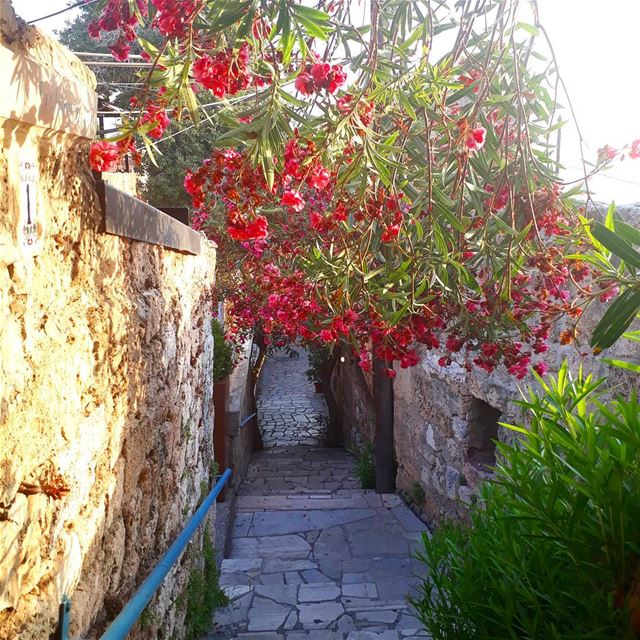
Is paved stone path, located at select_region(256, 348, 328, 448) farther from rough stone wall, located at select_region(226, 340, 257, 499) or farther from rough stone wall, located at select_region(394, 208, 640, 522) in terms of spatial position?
rough stone wall, located at select_region(394, 208, 640, 522)

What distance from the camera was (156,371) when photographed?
2.60m

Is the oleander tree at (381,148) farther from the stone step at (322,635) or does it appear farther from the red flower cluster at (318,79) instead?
the stone step at (322,635)

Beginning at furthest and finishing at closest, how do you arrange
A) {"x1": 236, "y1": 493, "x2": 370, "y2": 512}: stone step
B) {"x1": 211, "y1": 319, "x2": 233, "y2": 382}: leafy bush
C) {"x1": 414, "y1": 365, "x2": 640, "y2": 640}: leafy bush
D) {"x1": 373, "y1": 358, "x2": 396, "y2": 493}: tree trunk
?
1. {"x1": 373, "y1": 358, "x2": 396, "y2": 493}: tree trunk
2. {"x1": 211, "y1": 319, "x2": 233, "y2": 382}: leafy bush
3. {"x1": 236, "y1": 493, "x2": 370, "y2": 512}: stone step
4. {"x1": 414, "y1": 365, "x2": 640, "y2": 640}: leafy bush

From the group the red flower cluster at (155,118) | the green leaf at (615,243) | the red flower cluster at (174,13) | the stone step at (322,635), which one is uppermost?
the red flower cluster at (174,13)

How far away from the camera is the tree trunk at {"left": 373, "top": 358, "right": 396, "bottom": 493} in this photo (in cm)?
754

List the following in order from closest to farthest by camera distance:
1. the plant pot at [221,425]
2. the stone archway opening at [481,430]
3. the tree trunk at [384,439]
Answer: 1. the stone archway opening at [481,430]
2. the plant pot at [221,425]
3. the tree trunk at [384,439]

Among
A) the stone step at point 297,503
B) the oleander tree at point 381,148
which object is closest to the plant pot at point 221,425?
the stone step at point 297,503

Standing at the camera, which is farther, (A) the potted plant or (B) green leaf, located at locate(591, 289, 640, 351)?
(A) the potted plant

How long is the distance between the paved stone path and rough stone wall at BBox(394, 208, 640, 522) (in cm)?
510

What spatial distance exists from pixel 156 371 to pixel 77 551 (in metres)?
0.99

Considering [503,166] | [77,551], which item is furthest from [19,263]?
[503,166]

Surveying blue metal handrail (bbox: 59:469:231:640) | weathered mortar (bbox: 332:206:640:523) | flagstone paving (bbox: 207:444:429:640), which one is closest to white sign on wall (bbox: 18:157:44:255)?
blue metal handrail (bbox: 59:469:231:640)

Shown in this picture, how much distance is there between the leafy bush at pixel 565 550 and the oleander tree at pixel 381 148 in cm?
59

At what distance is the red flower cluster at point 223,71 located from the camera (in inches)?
71.9
